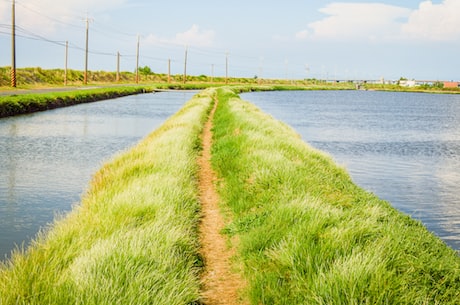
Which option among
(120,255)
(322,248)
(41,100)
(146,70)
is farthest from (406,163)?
(146,70)

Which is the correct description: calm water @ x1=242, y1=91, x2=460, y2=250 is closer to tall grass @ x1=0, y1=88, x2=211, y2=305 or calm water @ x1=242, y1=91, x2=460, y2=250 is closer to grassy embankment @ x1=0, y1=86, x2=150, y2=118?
tall grass @ x1=0, y1=88, x2=211, y2=305

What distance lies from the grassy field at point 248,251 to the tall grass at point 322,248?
2cm

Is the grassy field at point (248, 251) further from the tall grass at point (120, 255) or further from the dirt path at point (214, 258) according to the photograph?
the dirt path at point (214, 258)

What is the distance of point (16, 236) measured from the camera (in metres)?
8.80

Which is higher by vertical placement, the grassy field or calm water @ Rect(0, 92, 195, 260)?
the grassy field

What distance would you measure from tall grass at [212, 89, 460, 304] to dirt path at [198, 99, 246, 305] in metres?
0.21

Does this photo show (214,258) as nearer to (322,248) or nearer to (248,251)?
(248,251)

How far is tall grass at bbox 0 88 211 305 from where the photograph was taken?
4.52 meters

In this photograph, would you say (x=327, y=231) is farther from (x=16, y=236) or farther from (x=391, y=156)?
(x=391, y=156)

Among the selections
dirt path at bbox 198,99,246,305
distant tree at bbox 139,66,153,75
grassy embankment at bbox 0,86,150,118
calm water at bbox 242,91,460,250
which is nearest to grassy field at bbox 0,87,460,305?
dirt path at bbox 198,99,246,305

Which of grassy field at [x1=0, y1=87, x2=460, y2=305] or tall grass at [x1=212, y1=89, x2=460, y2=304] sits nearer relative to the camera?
grassy field at [x1=0, y1=87, x2=460, y2=305]

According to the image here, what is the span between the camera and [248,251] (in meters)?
6.76

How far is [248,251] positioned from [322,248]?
1.18 metres

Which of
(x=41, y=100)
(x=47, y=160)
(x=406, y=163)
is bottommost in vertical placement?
(x=406, y=163)
